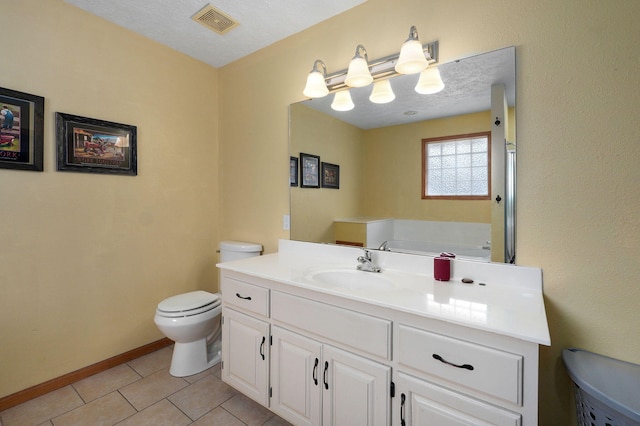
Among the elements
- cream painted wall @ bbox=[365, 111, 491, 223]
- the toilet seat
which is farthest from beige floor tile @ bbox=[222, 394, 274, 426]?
cream painted wall @ bbox=[365, 111, 491, 223]

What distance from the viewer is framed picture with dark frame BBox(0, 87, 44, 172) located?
1.70 metres

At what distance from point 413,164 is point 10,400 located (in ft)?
9.14

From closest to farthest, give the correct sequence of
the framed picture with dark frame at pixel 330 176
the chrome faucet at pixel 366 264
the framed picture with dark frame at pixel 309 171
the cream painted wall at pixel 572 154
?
the cream painted wall at pixel 572 154
the chrome faucet at pixel 366 264
the framed picture with dark frame at pixel 330 176
the framed picture with dark frame at pixel 309 171

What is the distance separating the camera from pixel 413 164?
171 centimetres

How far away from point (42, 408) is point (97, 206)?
1.27m

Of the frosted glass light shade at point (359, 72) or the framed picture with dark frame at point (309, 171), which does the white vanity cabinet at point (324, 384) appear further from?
the frosted glass light shade at point (359, 72)

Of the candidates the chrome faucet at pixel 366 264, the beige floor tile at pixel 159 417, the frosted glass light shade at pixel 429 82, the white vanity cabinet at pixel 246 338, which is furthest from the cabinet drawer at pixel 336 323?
the frosted glass light shade at pixel 429 82

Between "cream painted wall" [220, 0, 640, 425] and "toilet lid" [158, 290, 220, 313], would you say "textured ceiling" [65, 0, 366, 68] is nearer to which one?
"cream painted wall" [220, 0, 640, 425]

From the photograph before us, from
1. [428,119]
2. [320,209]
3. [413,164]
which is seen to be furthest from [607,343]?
[320,209]

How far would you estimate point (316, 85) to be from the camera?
6.30ft

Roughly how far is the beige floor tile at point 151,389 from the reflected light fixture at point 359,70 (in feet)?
7.52

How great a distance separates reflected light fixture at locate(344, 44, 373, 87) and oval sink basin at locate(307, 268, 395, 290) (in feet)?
3.75

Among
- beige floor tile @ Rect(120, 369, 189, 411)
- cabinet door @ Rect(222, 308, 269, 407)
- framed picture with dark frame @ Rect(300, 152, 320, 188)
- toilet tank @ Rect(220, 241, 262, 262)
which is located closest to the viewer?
cabinet door @ Rect(222, 308, 269, 407)

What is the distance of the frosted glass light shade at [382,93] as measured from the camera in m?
1.75
